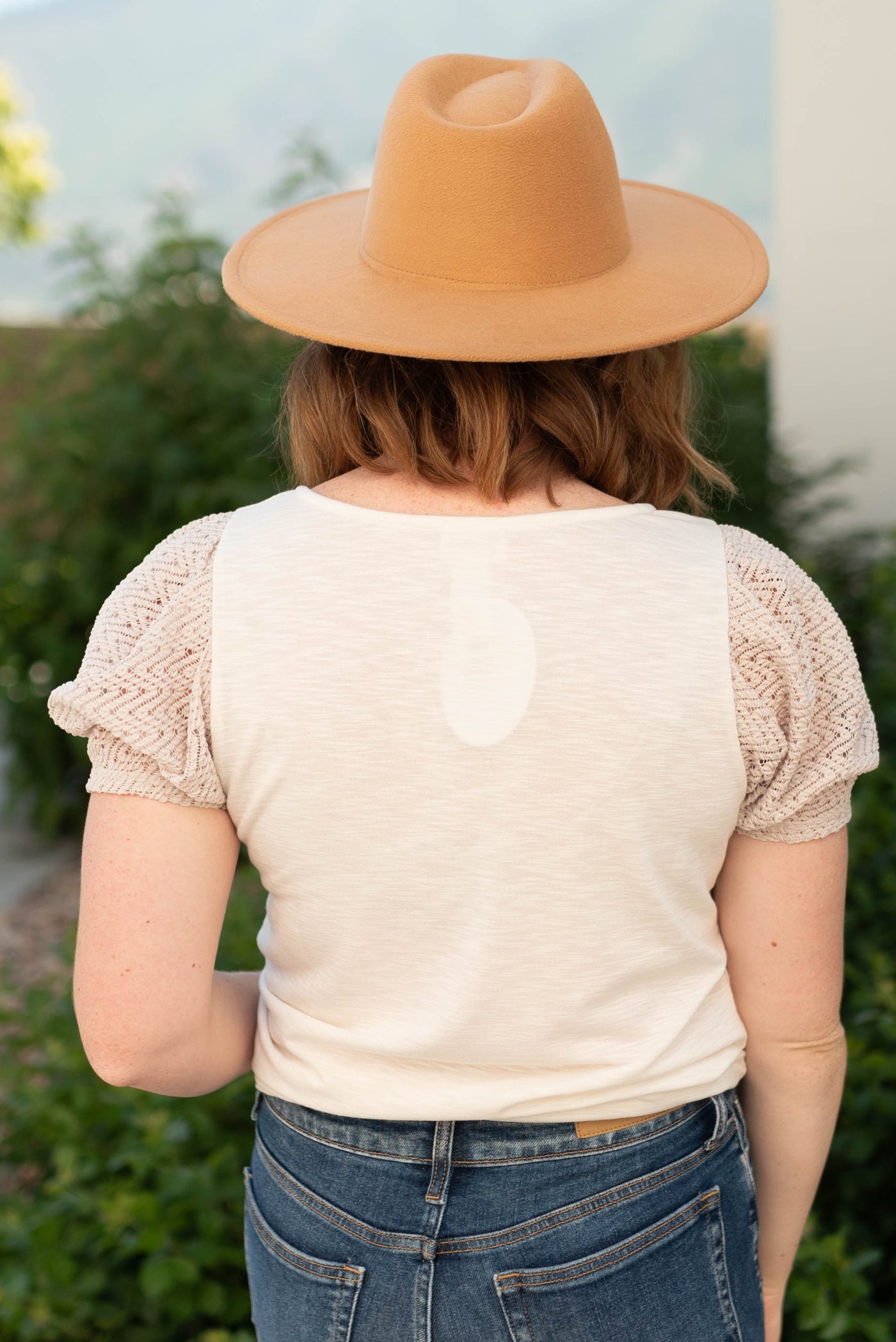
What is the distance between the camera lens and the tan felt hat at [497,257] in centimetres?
105

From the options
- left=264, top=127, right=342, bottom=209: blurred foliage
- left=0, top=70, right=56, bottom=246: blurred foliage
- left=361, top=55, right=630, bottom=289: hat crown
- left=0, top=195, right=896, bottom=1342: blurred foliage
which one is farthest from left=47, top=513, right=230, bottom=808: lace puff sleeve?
left=0, top=70, right=56, bottom=246: blurred foliage

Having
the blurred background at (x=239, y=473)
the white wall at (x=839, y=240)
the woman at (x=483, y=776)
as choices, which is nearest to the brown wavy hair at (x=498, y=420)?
the woman at (x=483, y=776)

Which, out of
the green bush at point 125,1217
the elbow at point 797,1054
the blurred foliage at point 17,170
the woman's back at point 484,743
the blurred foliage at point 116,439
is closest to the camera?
the woman's back at point 484,743

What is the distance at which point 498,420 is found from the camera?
→ 3.46 ft

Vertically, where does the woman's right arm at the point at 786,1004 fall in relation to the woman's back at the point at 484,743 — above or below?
below

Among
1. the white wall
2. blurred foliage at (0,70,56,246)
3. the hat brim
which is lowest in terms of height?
blurred foliage at (0,70,56,246)

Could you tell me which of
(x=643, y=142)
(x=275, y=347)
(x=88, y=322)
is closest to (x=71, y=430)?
(x=88, y=322)

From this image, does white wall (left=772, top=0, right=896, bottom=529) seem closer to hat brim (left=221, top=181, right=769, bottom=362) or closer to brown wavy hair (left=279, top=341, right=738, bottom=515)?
hat brim (left=221, top=181, right=769, bottom=362)

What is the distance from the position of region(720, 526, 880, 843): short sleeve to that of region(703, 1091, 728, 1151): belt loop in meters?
0.28

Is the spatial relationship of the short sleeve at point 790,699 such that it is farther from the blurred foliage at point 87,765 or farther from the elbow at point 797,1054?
the blurred foliage at point 87,765

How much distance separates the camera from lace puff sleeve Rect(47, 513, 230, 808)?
3.27 ft

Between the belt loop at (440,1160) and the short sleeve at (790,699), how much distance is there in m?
0.40

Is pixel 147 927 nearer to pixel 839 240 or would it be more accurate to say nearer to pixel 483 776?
pixel 483 776

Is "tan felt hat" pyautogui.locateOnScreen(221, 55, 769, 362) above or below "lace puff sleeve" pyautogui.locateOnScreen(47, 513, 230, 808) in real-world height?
above
